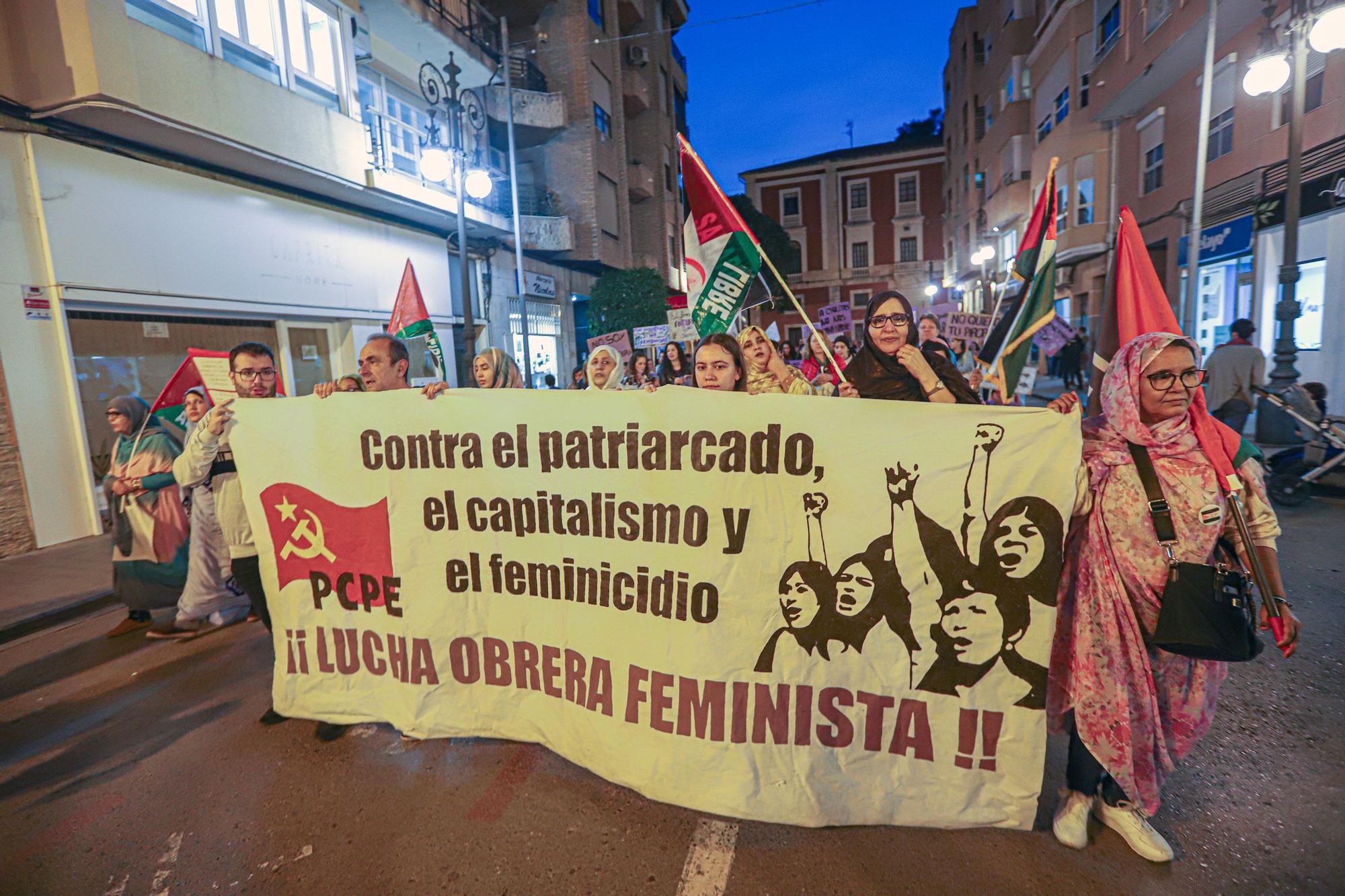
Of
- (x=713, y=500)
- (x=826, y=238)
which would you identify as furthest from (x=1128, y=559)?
(x=826, y=238)

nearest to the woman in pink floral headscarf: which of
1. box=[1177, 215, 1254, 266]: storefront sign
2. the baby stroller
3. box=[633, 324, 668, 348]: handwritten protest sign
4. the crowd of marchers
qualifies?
the crowd of marchers

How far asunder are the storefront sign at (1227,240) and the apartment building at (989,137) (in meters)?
6.87

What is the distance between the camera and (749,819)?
2.48 metres

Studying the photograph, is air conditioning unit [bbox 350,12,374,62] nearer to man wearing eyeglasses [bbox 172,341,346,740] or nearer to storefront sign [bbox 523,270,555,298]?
storefront sign [bbox 523,270,555,298]

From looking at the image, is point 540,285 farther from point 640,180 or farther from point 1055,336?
point 1055,336

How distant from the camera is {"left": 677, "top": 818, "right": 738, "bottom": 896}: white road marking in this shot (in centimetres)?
219

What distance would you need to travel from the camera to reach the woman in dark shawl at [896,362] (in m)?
3.06

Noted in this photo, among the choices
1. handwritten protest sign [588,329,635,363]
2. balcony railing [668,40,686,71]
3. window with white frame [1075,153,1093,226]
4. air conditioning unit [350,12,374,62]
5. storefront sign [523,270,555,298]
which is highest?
balcony railing [668,40,686,71]

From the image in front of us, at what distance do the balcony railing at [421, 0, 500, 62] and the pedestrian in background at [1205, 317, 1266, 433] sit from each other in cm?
1543

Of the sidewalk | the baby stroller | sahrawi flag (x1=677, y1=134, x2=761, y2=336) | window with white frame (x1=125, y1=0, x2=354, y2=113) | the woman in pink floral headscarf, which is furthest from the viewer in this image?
window with white frame (x1=125, y1=0, x2=354, y2=113)

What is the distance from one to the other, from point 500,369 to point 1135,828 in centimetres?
411

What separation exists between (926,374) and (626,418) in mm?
1341

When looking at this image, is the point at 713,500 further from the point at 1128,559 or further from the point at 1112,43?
the point at 1112,43

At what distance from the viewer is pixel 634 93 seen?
26000mm
